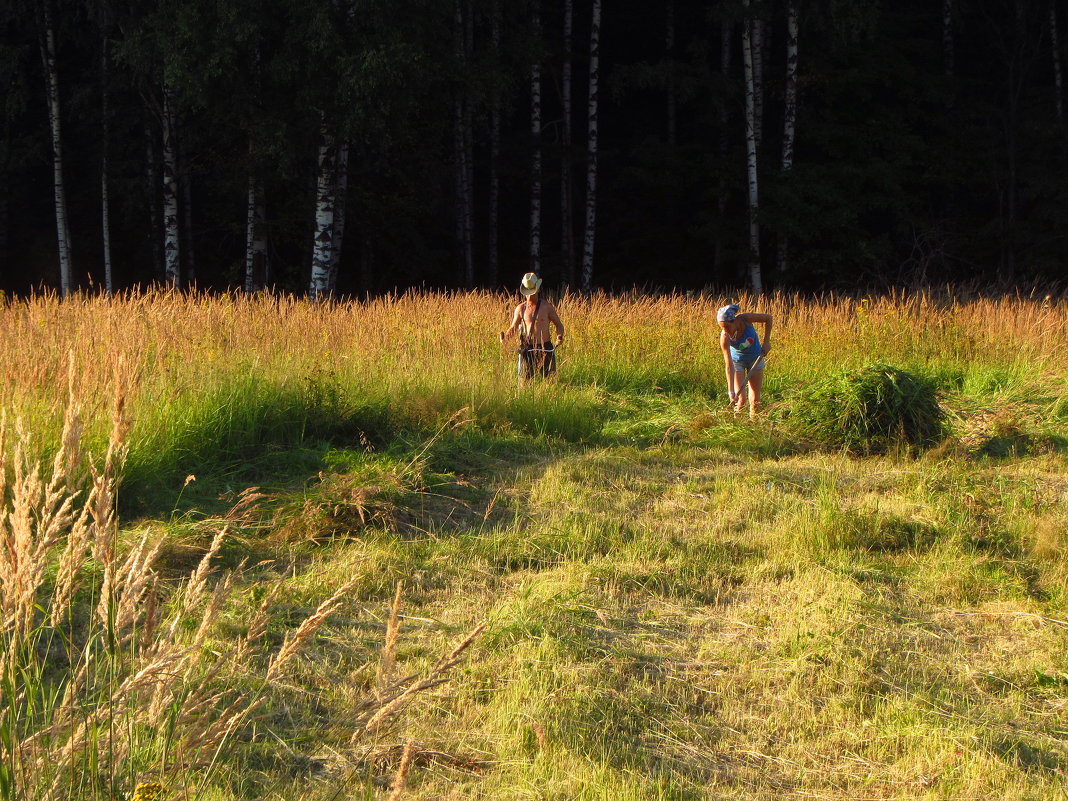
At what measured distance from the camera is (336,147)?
16.6 metres

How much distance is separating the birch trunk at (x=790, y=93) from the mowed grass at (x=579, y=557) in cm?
1169

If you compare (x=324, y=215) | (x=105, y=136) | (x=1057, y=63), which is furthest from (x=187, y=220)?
(x=1057, y=63)

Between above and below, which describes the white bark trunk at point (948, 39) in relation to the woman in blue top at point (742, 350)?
above

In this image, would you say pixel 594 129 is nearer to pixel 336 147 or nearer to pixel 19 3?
pixel 336 147

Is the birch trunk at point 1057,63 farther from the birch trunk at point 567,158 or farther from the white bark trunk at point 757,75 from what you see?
the birch trunk at point 567,158

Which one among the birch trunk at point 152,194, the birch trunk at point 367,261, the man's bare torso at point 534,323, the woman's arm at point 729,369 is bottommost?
the woman's arm at point 729,369

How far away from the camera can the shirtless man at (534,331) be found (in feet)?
29.2

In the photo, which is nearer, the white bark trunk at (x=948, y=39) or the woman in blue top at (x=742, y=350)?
the woman in blue top at (x=742, y=350)

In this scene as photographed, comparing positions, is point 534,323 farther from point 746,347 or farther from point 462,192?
point 462,192

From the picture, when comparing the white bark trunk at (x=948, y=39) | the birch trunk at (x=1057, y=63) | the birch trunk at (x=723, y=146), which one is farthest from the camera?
the white bark trunk at (x=948, y=39)

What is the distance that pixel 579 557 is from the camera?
194 inches

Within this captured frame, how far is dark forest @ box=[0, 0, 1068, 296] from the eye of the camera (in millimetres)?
16766

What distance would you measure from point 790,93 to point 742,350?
13511mm

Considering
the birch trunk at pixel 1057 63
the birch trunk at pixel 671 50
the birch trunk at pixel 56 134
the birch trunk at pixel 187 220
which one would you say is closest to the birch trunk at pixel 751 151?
the birch trunk at pixel 671 50
